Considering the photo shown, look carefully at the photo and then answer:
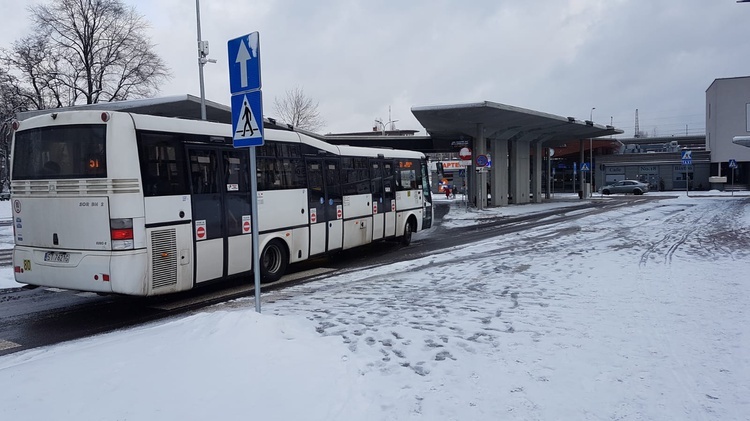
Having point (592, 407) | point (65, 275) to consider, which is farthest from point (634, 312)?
point (65, 275)

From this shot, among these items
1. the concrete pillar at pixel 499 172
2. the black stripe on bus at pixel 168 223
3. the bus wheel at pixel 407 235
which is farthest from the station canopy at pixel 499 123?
the black stripe on bus at pixel 168 223

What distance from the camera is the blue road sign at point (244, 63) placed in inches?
226

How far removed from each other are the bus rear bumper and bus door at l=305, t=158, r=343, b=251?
175 inches

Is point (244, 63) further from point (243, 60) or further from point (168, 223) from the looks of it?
point (168, 223)

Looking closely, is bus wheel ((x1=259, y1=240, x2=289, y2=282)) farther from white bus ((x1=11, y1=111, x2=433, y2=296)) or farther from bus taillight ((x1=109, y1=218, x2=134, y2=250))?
bus taillight ((x1=109, y1=218, x2=134, y2=250))

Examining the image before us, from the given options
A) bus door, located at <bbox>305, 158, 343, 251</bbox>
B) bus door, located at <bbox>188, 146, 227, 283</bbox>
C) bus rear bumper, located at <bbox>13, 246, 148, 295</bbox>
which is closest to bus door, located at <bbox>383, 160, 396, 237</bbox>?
bus door, located at <bbox>305, 158, 343, 251</bbox>

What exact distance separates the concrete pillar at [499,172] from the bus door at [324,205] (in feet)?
71.9

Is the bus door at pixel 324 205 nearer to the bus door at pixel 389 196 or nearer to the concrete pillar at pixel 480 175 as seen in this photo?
the bus door at pixel 389 196

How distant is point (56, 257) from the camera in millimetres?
7703

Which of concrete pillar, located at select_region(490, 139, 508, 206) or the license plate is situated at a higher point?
concrete pillar, located at select_region(490, 139, 508, 206)

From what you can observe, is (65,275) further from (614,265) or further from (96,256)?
(614,265)

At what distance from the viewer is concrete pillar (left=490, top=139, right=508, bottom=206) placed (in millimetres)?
32906

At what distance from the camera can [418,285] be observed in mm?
9172

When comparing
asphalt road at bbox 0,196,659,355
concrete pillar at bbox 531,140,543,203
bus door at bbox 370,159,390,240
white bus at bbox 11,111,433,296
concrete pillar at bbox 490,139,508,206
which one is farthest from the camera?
concrete pillar at bbox 531,140,543,203
